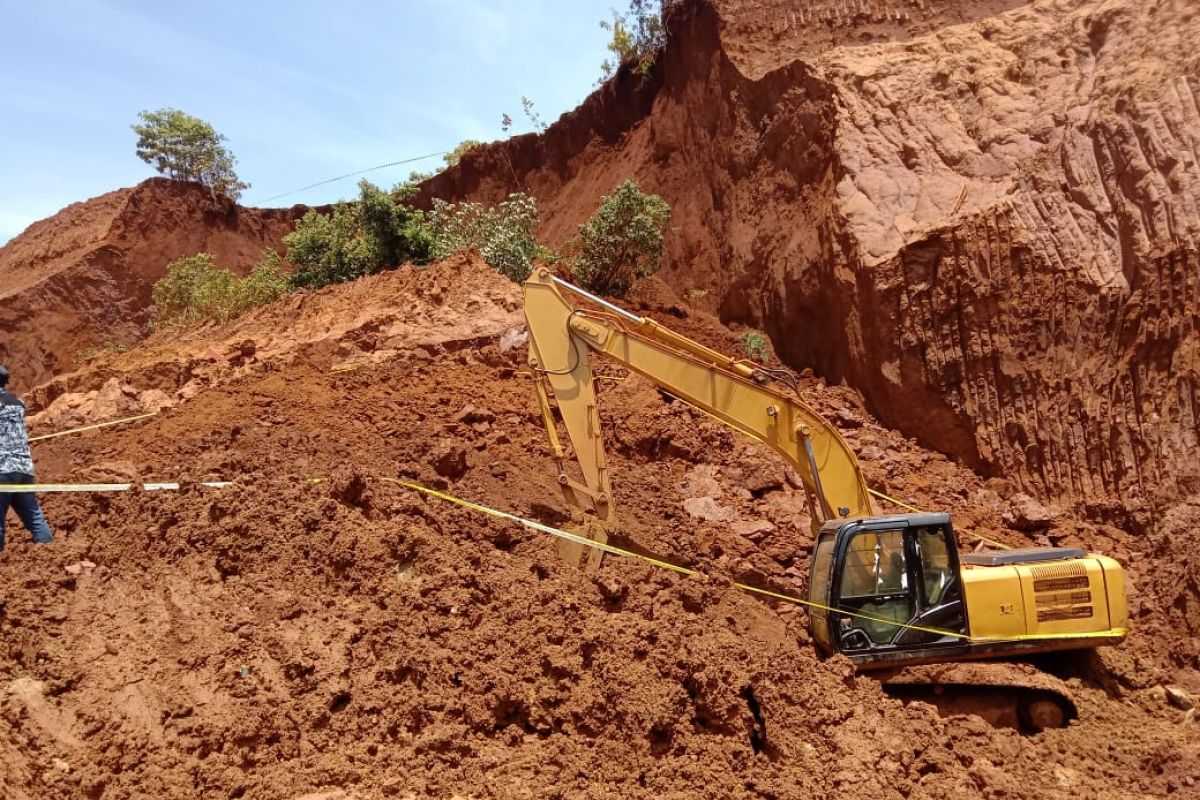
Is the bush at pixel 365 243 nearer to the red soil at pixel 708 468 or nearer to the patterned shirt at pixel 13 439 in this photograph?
the red soil at pixel 708 468

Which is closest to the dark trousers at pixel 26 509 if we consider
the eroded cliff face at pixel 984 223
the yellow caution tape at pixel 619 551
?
the yellow caution tape at pixel 619 551

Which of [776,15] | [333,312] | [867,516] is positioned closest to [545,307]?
[867,516]

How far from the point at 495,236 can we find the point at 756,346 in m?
4.53

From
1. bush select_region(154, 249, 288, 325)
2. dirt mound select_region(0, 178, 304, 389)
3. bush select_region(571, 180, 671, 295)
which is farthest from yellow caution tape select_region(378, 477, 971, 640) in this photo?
dirt mound select_region(0, 178, 304, 389)

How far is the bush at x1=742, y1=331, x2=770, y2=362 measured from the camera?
510 inches

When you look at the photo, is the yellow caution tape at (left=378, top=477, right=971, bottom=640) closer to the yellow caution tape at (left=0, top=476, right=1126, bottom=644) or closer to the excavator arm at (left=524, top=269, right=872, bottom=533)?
the yellow caution tape at (left=0, top=476, right=1126, bottom=644)

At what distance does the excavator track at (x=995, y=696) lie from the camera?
6832 millimetres

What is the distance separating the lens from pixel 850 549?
21.4 feet

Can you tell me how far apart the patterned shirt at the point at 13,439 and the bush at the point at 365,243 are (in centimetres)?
790

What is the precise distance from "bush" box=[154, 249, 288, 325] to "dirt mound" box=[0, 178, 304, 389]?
6.19ft

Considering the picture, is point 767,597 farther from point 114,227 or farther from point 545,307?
point 114,227

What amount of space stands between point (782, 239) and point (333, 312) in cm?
659

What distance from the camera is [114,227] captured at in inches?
881

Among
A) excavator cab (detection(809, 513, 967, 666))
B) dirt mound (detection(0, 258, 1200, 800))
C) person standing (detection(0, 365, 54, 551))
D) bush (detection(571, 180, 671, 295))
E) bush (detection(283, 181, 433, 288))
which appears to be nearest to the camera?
dirt mound (detection(0, 258, 1200, 800))
